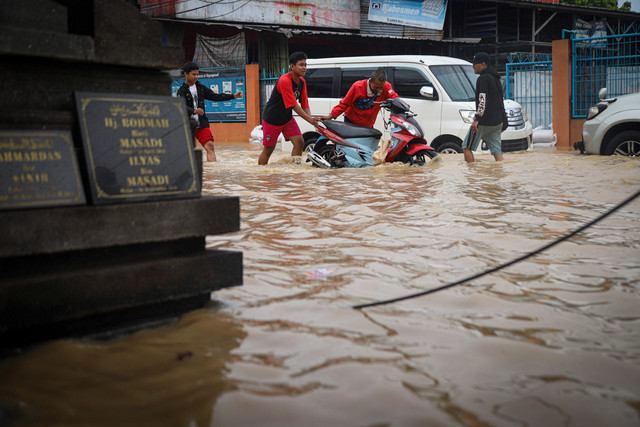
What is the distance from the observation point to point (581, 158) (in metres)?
11.6

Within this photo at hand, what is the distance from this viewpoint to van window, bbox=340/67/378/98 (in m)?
13.1

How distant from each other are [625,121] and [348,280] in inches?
353

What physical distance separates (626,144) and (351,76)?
201 inches

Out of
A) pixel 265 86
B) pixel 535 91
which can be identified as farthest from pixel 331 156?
pixel 265 86

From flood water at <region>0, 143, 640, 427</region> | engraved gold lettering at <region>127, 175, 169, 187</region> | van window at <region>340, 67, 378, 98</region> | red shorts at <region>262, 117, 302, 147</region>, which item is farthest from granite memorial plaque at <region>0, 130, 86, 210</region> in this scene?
van window at <region>340, 67, 378, 98</region>

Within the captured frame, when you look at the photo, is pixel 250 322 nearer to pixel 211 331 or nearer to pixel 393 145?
pixel 211 331

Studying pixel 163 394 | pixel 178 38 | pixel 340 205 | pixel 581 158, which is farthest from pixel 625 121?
pixel 178 38

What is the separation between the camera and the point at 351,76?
43.5 feet

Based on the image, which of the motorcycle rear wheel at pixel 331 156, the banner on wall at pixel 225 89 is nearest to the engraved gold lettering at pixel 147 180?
the motorcycle rear wheel at pixel 331 156

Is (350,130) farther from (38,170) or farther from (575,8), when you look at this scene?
(575,8)

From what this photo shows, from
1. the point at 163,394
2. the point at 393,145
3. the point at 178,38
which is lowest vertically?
the point at 163,394

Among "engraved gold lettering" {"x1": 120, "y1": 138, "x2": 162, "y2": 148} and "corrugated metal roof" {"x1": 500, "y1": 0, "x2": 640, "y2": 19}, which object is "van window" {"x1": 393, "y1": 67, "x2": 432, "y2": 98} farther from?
"corrugated metal roof" {"x1": 500, "y1": 0, "x2": 640, "y2": 19}

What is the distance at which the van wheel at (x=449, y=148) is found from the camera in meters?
12.5

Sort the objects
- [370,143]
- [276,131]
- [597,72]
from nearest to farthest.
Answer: [370,143] < [276,131] < [597,72]
